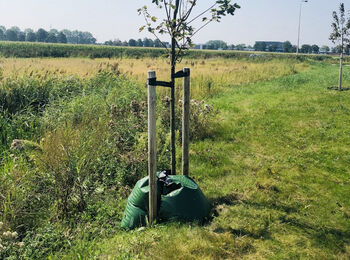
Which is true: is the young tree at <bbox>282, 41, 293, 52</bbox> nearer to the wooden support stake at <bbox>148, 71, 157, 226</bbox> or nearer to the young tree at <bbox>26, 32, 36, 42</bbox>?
the young tree at <bbox>26, 32, 36, 42</bbox>

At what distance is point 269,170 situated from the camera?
5172mm

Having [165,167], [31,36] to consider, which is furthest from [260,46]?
[165,167]

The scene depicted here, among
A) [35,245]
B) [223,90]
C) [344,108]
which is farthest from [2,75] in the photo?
[344,108]

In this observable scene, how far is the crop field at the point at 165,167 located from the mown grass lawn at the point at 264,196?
0.05 ft

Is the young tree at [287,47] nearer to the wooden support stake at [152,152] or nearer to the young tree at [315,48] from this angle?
the young tree at [315,48]

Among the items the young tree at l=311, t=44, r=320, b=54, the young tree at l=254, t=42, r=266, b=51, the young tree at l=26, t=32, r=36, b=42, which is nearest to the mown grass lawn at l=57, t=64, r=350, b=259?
the young tree at l=311, t=44, r=320, b=54

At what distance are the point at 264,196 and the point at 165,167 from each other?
1653mm

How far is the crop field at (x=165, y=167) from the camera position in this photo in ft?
10.3

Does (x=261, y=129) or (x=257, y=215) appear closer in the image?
(x=257, y=215)

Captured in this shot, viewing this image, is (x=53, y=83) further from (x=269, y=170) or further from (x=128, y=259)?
(x=128, y=259)

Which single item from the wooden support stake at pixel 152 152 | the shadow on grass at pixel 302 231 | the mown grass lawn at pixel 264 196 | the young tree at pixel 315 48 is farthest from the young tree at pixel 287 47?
the wooden support stake at pixel 152 152

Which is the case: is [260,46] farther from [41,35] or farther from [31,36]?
[31,36]

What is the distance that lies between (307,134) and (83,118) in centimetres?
499

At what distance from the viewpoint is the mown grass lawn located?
3074 millimetres
